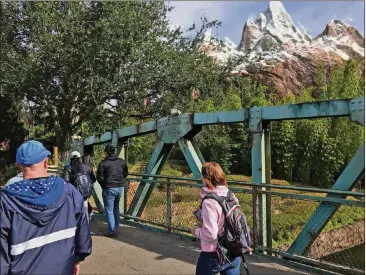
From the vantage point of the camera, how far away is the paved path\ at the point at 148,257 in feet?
15.4

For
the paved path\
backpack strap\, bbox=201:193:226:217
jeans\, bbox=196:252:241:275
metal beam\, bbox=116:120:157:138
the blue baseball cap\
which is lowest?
the paved path\

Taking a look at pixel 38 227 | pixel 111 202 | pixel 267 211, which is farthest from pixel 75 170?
pixel 38 227

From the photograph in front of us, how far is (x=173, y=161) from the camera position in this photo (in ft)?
86.3

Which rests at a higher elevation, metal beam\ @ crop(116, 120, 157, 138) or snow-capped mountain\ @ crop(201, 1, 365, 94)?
snow-capped mountain\ @ crop(201, 1, 365, 94)

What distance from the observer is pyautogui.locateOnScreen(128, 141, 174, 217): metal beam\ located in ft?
22.3

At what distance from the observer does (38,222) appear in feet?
7.11

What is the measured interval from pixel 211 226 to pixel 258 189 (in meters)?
2.32

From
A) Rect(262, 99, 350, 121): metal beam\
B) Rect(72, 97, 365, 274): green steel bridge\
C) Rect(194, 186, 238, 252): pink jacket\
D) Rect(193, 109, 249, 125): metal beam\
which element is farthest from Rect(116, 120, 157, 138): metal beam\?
Rect(194, 186, 238, 252): pink jacket\

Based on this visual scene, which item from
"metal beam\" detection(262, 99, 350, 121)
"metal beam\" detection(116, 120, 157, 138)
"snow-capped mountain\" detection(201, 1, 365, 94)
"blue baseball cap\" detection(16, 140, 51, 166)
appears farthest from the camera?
"snow-capped mountain\" detection(201, 1, 365, 94)

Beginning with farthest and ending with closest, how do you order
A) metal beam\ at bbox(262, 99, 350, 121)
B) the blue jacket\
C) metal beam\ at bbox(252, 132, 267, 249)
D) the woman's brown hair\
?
1. metal beam\ at bbox(252, 132, 267, 249)
2. metal beam\ at bbox(262, 99, 350, 121)
3. the woman's brown hair\
4. the blue jacket\

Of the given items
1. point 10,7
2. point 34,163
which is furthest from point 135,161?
point 34,163

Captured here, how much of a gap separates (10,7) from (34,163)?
572 inches

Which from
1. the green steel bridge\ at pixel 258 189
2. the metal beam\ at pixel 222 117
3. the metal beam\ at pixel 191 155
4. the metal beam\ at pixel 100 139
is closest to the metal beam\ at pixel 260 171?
the green steel bridge\ at pixel 258 189

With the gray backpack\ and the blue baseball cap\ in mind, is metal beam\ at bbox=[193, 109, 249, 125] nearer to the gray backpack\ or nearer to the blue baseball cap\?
the gray backpack\
